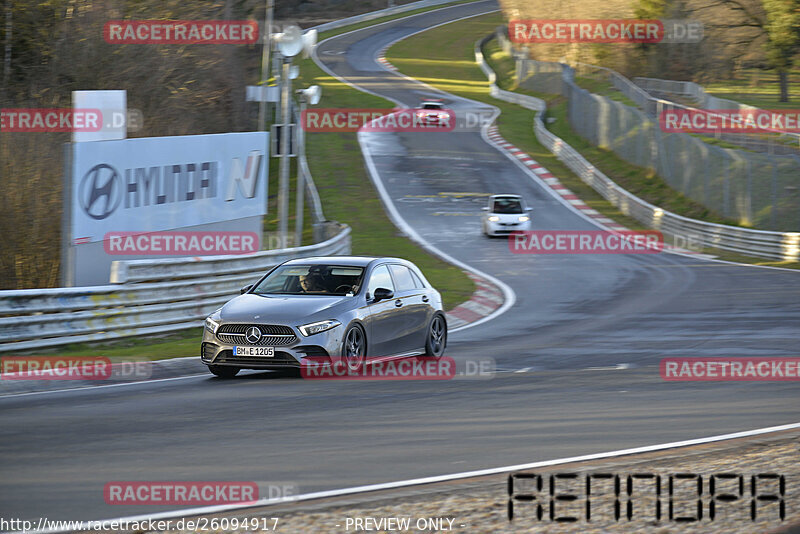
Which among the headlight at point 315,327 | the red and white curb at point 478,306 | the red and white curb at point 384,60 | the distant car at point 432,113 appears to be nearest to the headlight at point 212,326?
the headlight at point 315,327

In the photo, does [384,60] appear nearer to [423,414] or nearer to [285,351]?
[285,351]

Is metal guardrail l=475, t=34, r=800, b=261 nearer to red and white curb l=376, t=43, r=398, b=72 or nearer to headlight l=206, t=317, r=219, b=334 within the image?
headlight l=206, t=317, r=219, b=334

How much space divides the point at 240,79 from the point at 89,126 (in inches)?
1293

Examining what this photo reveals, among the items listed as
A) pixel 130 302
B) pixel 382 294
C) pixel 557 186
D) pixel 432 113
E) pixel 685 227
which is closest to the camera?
pixel 382 294

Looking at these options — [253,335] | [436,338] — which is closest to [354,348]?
[253,335]

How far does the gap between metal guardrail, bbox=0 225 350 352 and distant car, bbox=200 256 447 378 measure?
2.97 meters

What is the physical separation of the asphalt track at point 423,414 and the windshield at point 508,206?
14863 mm

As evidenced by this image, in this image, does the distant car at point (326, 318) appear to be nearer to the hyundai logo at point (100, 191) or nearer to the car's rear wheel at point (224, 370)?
the car's rear wheel at point (224, 370)

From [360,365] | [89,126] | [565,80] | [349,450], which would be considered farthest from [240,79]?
[349,450]

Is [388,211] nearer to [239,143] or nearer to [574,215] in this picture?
[574,215]

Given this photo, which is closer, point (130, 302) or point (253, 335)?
point (253, 335)

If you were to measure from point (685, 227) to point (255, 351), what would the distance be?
89.3 feet

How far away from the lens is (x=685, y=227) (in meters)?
37.1

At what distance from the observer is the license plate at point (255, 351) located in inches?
490
